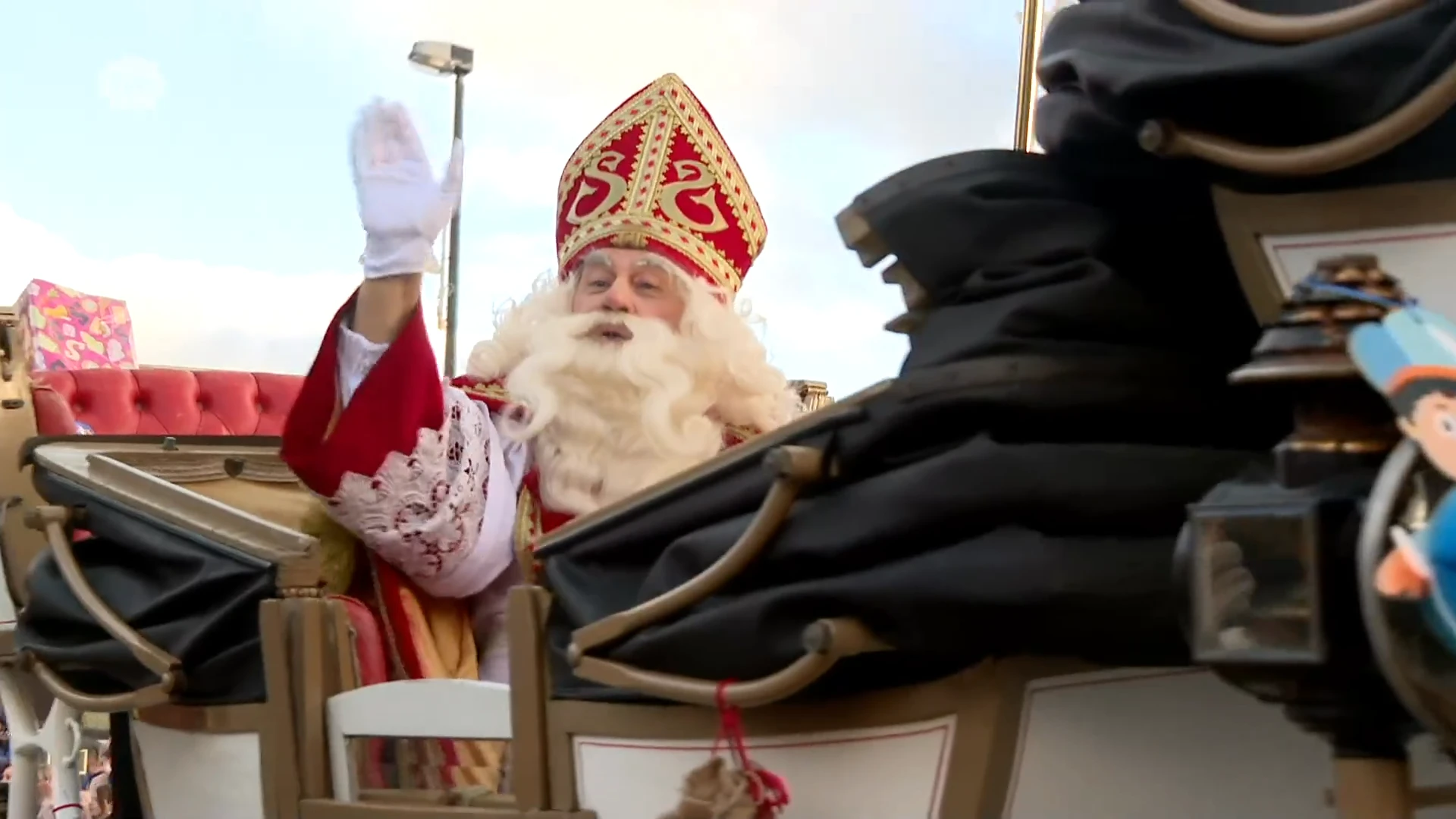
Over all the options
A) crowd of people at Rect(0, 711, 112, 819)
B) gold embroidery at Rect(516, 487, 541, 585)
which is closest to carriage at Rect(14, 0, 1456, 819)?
gold embroidery at Rect(516, 487, 541, 585)

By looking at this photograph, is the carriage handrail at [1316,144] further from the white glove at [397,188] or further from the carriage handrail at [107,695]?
the carriage handrail at [107,695]

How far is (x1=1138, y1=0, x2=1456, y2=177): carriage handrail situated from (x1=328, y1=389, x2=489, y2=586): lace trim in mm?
1005

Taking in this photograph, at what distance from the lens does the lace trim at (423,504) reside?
1.54 m

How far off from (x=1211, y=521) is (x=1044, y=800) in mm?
276

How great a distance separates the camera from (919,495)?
2.46ft

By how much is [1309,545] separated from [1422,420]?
60 mm

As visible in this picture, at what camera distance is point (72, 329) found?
3.28 metres

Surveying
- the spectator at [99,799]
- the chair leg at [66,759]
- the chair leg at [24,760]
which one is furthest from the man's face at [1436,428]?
the spectator at [99,799]

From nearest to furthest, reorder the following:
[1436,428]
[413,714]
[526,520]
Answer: [1436,428]
[413,714]
[526,520]

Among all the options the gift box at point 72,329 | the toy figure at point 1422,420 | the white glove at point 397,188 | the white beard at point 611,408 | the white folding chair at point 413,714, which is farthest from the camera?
the gift box at point 72,329

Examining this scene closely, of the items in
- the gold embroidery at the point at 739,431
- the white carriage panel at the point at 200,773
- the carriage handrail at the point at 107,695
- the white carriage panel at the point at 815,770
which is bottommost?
the white carriage panel at the point at 815,770

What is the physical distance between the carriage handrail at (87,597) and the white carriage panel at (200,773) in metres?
0.07

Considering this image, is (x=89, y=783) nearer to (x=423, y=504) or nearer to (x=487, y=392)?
(x=487, y=392)

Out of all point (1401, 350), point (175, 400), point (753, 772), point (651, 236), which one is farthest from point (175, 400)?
point (1401, 350)
